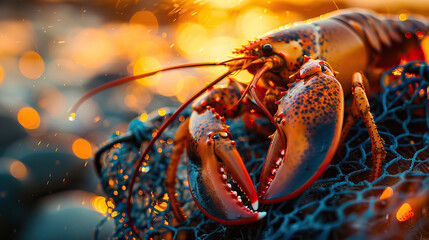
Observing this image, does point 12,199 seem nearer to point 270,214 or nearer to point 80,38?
point 270,214

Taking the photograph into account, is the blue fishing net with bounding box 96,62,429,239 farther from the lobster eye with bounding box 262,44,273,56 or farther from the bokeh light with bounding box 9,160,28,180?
the bokeh light with bounding box 9,160,28,180

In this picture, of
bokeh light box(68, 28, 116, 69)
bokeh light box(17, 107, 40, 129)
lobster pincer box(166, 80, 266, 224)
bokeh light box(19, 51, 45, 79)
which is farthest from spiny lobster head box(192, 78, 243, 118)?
bokeh light box(19, 51, 45, 79)

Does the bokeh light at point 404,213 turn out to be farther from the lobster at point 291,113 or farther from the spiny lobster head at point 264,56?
the spiny lobster head at point 264,56

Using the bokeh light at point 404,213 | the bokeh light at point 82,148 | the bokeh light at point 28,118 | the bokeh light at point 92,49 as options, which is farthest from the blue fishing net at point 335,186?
the bokeh light at point 92,49

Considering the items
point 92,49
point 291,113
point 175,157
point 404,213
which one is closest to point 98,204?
point 175,157

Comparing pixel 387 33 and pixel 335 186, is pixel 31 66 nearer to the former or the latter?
pixel 387 33

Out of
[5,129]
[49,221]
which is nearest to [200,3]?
[49,221]
